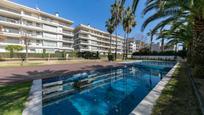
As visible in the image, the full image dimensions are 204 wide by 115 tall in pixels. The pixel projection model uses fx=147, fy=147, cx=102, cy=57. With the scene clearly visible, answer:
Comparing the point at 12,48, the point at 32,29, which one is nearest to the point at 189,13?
the point at 12,48

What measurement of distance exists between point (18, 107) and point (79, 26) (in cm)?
6198

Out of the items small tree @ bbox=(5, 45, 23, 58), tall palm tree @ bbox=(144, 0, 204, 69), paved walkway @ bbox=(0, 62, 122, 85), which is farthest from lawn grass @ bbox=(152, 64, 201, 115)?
small tree @ bbox=(5, 45, 23, 58)

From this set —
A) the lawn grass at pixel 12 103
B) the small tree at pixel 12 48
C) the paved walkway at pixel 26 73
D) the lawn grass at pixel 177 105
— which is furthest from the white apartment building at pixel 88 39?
the lawn grass at pixel 177 105

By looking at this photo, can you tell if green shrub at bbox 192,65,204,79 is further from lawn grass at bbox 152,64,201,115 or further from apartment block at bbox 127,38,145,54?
apartment block at bbox 127,38,145,54

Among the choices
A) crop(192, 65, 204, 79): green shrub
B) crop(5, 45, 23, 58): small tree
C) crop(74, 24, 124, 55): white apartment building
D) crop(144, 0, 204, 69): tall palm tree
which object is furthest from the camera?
crop(74, 24, 124, 55): white apartment building

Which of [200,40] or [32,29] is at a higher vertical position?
[32,29]

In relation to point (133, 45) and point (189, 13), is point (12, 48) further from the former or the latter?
point (133, 45)

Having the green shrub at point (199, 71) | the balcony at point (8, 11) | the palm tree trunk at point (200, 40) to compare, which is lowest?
the green shrub at point (199, 71)

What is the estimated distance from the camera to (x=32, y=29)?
4316 centimetres

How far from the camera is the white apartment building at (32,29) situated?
37312 mm

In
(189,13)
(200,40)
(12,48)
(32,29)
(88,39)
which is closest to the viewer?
(200,40)

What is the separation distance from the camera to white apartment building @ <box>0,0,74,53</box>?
37.3m

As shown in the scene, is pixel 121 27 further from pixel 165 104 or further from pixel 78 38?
pixel 165 104

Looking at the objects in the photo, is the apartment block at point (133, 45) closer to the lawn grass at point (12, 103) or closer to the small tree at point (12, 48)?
the small tree at point (12, 48)
